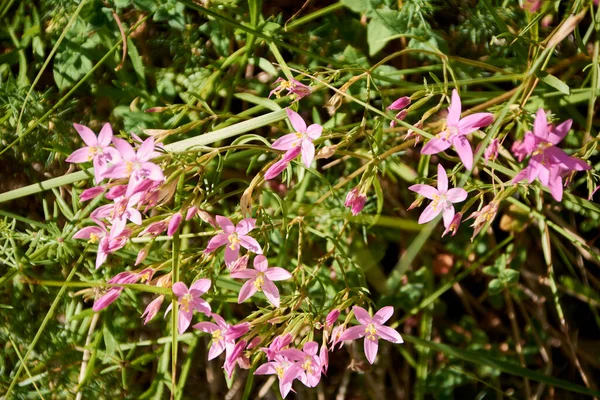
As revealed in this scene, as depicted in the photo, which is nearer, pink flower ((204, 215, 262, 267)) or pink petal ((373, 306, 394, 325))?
pink flower ((204, 215, 262, 267))

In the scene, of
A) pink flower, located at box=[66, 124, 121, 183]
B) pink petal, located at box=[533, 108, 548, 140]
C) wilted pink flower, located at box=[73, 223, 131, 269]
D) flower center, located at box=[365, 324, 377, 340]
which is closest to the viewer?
pink petal, located at box=[533, 108, 548, 140]

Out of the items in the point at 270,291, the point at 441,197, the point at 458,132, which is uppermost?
the point at 458,132

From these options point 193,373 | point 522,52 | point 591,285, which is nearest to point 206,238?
point 193,373

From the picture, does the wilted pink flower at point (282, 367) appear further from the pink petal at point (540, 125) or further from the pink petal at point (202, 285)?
the pink petal at point (540, 125)

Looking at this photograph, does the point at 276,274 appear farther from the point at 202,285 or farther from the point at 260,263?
the point at 202,285

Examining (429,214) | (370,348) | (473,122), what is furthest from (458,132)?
(370,348)

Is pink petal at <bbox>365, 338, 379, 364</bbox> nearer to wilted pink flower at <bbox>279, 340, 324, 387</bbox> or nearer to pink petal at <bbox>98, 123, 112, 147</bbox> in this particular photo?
wilted pink flower at <bbox>279, 340, 324, 387</bbox>

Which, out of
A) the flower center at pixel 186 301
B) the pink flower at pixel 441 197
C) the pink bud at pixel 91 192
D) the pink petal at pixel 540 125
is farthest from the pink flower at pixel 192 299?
the pink petal at pixel 540 125

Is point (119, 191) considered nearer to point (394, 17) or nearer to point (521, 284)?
point (394, 17)

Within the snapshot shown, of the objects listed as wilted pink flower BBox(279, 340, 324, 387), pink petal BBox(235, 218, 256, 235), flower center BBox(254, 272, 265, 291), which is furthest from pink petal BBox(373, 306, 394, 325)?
pink petal BBox(235, 218, 256, 235)
